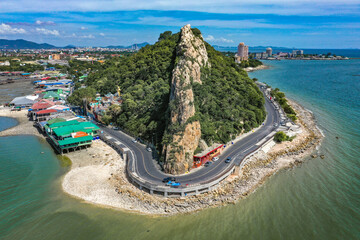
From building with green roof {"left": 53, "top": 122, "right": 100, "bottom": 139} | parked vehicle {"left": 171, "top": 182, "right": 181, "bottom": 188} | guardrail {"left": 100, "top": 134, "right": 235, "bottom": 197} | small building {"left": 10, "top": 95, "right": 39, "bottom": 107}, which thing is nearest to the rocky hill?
parked vehicle {"left": 171, "top": 182, "right": 181, "bottom": 188}

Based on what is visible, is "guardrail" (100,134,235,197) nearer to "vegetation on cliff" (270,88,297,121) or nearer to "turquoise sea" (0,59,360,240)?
"turquoise sea" (0,59,360,240)

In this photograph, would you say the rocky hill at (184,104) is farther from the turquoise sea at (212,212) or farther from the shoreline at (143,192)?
the turquoise sea at (212,212)

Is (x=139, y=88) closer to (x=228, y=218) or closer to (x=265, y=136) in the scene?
(x=265, y=136)

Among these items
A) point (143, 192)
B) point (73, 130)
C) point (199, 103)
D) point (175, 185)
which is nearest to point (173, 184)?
point (175, 185)

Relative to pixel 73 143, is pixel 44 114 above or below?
above

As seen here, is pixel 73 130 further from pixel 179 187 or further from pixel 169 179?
pixel 179 187

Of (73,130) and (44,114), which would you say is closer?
(73,130)

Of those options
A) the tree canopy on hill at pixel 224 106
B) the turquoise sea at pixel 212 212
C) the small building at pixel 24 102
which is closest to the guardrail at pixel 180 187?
the turquoise sea at pixel 212 212

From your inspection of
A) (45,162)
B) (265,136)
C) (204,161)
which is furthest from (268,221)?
(45,162)
